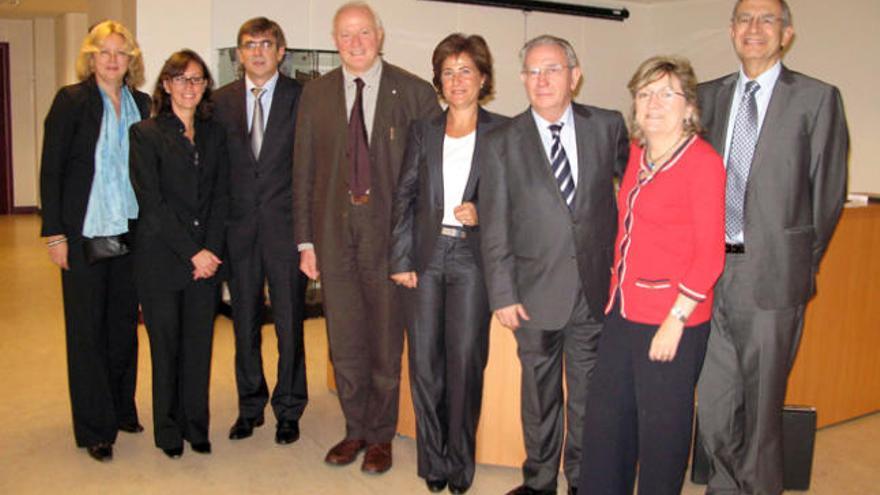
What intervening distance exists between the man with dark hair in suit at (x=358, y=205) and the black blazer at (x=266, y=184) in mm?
186

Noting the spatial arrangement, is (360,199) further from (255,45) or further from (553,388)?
(553,388)

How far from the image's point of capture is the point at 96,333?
11.4ft

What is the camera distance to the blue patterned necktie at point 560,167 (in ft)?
9.14

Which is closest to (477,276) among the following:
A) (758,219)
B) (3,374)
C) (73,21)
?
(758,219)

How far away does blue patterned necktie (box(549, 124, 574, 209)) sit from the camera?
9.14 feet

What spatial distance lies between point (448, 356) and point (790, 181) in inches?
52.9

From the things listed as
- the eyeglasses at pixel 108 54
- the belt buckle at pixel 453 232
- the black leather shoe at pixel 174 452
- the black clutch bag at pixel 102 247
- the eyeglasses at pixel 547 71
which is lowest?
the black leather shoe at pixel 174 452

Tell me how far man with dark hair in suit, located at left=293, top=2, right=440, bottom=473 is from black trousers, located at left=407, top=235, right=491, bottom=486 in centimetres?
24

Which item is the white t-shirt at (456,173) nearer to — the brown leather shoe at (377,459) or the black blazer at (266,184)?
the black blazer at (266,184)

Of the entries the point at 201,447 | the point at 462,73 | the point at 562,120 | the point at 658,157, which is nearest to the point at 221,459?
the point at 201,447

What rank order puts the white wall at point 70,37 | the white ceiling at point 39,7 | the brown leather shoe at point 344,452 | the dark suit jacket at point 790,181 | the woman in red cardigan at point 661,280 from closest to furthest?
the woman in red cardigan at point 661,280 < the dark suit jacket at point 790,181 < the brown leather shoe at point 344,452 < the white ceiling at point 39,7 < the white wall at point 70,37

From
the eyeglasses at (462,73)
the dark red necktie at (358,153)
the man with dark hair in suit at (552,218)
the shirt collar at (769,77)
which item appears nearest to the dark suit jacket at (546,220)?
the man with dark hair in suit at (552,218)

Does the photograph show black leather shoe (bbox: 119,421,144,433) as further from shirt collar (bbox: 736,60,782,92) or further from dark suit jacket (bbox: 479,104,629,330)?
shirt collar (bbox: 736,60,782,92)

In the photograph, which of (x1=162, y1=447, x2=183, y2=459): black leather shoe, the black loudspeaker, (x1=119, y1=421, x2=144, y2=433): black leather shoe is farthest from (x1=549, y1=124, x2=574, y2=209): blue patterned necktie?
(x1=119, y1=421, x2=144, y2=433): black leather shoe
